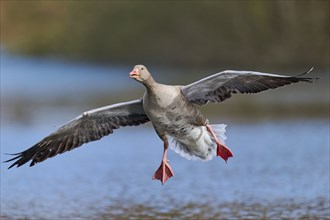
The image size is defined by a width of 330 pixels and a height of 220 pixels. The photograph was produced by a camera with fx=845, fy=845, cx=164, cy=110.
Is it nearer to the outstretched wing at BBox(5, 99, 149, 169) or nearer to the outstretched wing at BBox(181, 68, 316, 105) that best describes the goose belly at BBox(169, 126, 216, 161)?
the outstretched wing at BBox(181, 68, 316, 105)

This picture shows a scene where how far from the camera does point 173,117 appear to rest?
9.80m

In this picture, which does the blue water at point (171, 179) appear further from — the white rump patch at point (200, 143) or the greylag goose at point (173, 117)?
the greylag goose at point (173, 117)

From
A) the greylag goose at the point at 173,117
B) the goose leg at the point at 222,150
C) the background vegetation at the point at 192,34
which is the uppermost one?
the background vegetation at the point at 192,34

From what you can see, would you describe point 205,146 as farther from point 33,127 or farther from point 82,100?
point 82,100

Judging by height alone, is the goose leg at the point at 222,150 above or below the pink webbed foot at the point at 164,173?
above

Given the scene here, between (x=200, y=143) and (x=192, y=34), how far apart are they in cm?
3151

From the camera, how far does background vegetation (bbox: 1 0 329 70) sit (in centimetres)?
3578

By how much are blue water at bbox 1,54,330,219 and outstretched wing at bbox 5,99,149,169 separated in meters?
1.06

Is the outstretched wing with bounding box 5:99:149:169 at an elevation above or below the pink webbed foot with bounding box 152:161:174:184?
above

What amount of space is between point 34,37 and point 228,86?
2116 inches

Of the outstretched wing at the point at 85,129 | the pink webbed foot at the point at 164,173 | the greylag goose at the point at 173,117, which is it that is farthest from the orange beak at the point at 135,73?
the pink webbed foot at the point at 164,173

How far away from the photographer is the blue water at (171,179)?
11.7m

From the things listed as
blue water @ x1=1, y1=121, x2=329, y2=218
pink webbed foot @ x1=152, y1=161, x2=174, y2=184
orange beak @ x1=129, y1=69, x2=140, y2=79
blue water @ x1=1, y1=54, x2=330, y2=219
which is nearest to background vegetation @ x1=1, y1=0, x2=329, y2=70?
blue water @ x1=1, y1=54, x2=330, y2=219

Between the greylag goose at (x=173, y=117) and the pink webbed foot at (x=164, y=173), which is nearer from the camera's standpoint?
the greylag goose at (x=173, y=117)
